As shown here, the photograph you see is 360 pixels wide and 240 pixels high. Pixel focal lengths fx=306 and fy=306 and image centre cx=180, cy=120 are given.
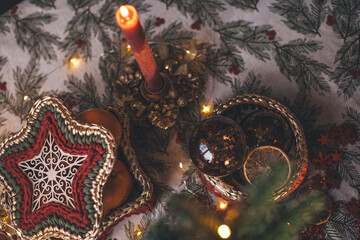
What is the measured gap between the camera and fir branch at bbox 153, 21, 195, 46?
0.79m

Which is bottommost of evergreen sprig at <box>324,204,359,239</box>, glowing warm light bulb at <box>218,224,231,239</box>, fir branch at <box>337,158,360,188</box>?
evergreen sprig at <box>324,204,359,239</box>

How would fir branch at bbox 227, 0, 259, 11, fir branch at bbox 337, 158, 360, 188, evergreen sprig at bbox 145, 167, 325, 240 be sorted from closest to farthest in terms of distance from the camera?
evergreen sprig at bbox 145, 167, 325, 240
fir branch at bbox 337, 158, 360, 188
fir branch at bbox 227, 0, 259, 11

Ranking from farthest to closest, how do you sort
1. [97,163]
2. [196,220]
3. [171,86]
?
[171,86] < [97,163] < [196,220]

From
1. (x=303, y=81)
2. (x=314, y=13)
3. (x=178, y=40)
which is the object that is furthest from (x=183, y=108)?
(x=314, y=13)

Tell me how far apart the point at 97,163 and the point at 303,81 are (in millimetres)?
504

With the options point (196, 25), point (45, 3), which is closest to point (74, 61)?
point (45, 3)

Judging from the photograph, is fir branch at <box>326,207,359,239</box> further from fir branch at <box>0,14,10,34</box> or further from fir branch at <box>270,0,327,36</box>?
fir branch at <box>0,14,10,34</box>

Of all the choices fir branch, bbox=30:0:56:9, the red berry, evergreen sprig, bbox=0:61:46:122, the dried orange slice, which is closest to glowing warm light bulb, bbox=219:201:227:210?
the dried orange slice

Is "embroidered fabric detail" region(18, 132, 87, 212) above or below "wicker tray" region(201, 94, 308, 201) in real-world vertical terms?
above

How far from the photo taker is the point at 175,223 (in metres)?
0.43

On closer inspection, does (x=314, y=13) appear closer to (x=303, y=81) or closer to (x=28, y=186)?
(x=303, y=81)

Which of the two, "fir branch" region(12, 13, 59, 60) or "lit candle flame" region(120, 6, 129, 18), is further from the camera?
"fir branch" region(12, 13, 59, 60)

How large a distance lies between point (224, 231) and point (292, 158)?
0.30 m

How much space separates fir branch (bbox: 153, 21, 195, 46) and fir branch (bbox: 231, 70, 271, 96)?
175mm
